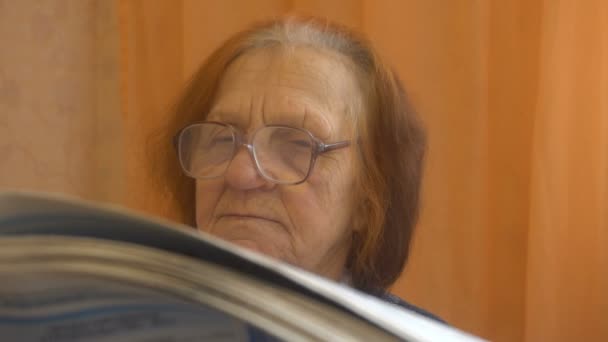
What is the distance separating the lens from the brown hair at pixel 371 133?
0.88 meters

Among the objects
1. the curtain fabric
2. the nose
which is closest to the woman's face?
the nose

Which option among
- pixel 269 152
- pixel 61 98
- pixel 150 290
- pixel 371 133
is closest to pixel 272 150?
pixel 269 152

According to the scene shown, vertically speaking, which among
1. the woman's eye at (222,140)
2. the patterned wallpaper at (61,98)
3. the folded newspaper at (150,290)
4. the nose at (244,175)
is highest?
the folded newspaper at (150,290)

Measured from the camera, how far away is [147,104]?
54.4 inches

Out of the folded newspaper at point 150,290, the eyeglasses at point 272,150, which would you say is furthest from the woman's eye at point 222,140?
the folded newspaper at point 150,290

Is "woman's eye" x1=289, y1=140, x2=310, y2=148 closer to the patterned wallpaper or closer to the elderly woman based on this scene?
the elderly woman

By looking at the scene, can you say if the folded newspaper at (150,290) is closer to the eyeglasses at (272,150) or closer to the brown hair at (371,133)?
the eyeglasses at (272,150)

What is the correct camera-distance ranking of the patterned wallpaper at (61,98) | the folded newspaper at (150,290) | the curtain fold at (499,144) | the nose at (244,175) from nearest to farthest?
the folded newspaper at (150,290)
the nose at (244,175)
the curtain fold at (499,144)
the patterned wallpaper at (61,98)

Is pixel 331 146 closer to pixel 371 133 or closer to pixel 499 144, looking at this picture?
pixel 371 133

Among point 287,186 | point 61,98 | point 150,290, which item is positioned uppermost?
point 150,290

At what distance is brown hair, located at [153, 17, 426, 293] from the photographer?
88cm

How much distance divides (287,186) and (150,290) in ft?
1.56


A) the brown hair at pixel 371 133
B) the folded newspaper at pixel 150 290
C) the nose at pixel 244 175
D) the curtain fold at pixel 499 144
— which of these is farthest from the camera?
the curtain fold at pixel 499 144

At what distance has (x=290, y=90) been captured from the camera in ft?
2.69
